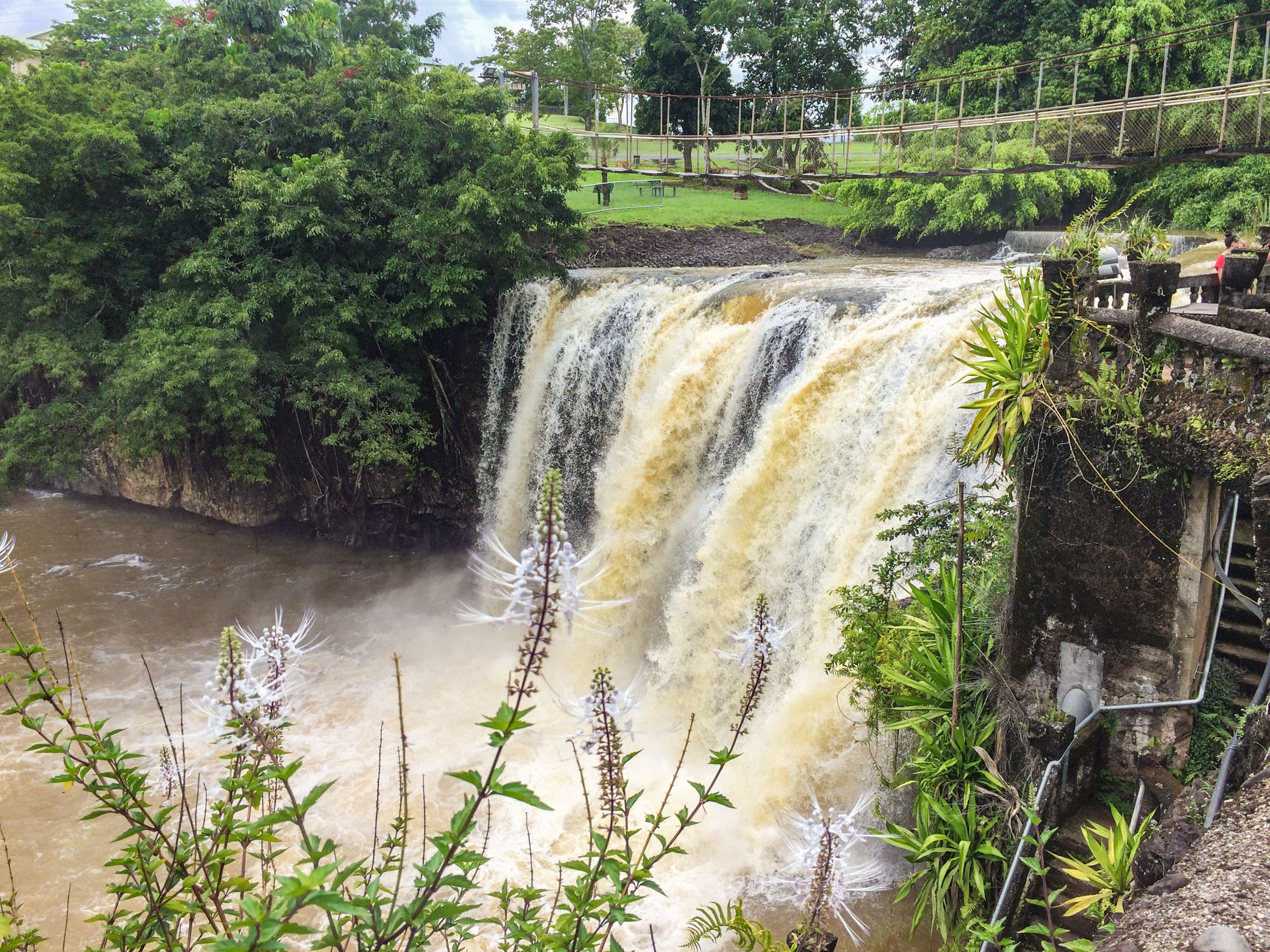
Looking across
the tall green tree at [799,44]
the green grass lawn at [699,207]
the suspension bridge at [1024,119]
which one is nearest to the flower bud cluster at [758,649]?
the suspension bridge at [1024,119]

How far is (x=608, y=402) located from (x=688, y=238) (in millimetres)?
8277

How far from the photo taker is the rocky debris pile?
2.57 m

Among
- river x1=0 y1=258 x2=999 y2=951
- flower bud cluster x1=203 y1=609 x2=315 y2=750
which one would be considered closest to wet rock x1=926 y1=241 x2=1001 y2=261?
river x1=0 y1=258 x2=999 y2=951

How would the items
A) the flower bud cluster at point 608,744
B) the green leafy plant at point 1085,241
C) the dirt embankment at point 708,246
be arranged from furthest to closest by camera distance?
the dirt embankment at point 708,246
the green leafy plant at point 1085,241
the flower bud cluster at point 608,744

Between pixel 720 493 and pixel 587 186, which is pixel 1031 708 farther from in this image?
pixel 587 186

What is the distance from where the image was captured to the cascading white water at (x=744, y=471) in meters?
8.55

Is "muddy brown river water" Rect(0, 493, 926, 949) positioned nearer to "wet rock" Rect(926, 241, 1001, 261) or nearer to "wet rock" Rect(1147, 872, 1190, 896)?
"wet rock" Rect(1147, 872, 1190, 896)

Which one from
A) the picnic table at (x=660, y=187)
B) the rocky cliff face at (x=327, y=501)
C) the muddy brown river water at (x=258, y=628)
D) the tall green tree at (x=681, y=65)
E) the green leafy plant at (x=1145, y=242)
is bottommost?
the muddy brown river water at (x=258, y=628)

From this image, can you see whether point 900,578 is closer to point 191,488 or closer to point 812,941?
point 812,941

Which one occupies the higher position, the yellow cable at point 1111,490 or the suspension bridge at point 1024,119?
the suspension bridge at point 1024,119

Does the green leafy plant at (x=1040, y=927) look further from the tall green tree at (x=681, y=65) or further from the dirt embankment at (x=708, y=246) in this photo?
the tall green tree at (x=681, y=65)

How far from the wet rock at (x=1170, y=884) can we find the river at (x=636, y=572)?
377cm

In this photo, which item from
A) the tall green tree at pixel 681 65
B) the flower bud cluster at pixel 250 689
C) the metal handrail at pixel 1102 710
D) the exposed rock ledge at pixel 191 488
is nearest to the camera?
the flower bud cluster at pixel 250 689

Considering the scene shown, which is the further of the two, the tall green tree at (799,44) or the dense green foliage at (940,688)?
the tall green tree at (799,44)
